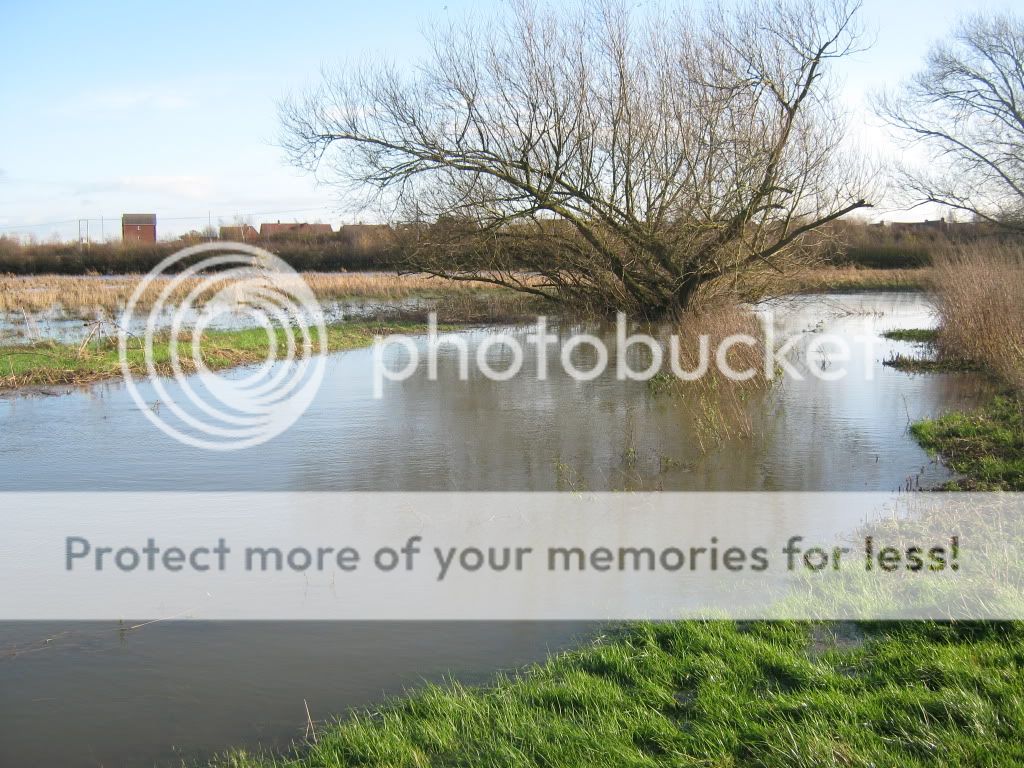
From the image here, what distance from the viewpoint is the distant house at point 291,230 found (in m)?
54.8

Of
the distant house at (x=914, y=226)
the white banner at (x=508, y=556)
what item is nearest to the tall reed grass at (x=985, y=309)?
the white banner at (x=508, y=556)

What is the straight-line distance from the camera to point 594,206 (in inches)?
684

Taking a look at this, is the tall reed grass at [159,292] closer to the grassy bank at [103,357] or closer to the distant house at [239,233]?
the grassy bank at [103,357]

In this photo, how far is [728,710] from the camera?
3240mm

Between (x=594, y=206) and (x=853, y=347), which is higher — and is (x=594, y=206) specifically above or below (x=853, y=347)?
above

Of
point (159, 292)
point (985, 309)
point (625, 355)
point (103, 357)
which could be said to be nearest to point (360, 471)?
point (103, 357)

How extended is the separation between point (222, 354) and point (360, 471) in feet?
27.7

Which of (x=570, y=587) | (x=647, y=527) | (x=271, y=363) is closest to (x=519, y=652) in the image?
(x=570, y=587)

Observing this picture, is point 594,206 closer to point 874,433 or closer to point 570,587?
point 874,433

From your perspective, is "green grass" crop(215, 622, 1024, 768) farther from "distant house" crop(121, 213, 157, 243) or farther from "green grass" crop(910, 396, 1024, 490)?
"distant house" crop(121, 213, 157, 243)

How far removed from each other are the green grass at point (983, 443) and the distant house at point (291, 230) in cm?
4834

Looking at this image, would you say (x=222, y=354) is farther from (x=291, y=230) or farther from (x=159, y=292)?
(x=291, y=230)

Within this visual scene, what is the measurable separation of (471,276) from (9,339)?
9325mm

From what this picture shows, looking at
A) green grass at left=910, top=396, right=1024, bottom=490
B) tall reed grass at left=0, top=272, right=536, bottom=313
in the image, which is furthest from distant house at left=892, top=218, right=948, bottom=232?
green grass at left=910, top=396, right=1024, bottom=490
